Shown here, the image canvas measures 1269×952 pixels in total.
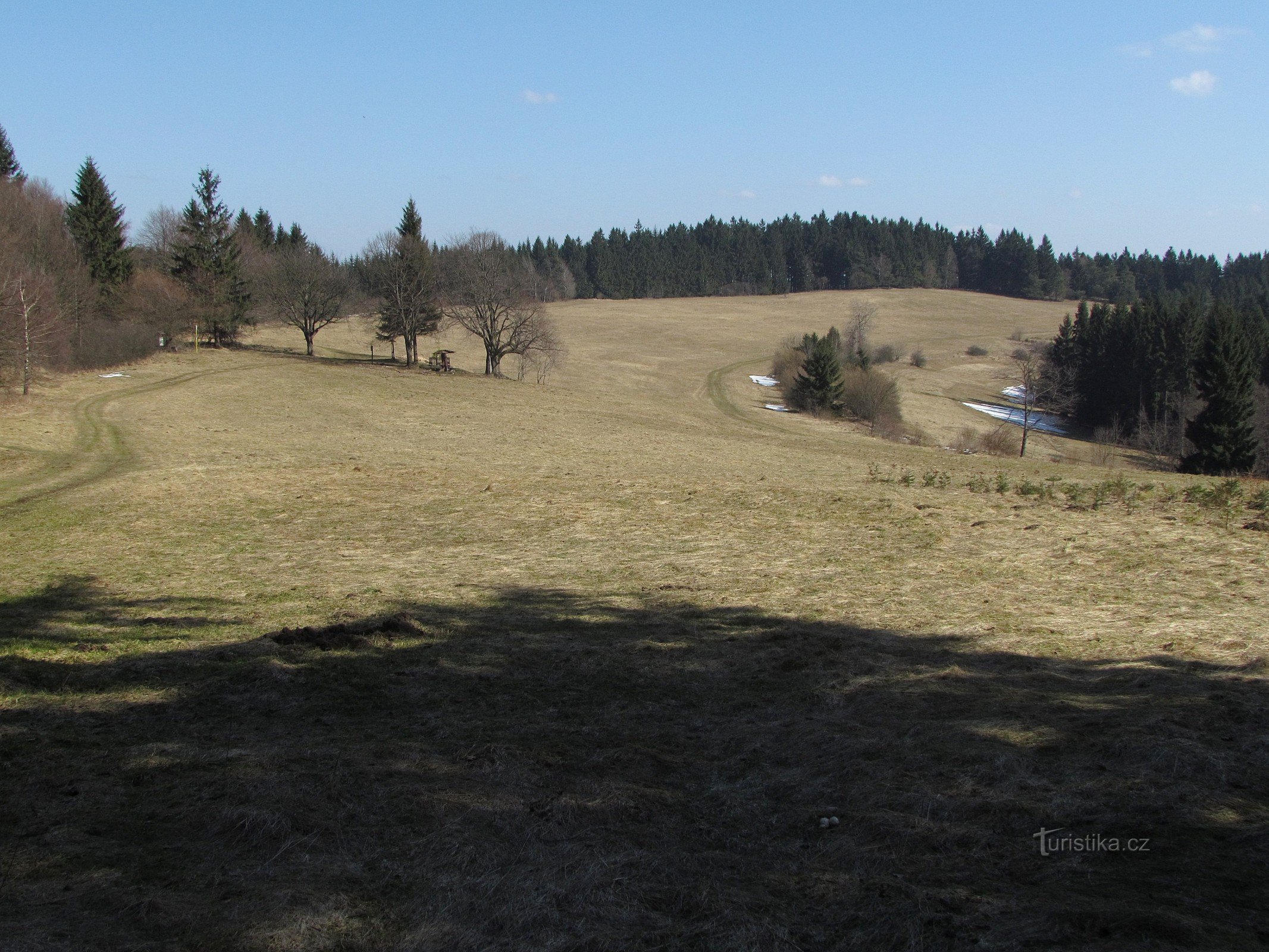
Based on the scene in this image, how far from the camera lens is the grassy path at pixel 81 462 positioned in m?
19.8

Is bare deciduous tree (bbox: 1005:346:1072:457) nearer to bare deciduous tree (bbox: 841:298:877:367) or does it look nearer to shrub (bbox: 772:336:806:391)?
bare deciduous tree (bbox: 841:298:877:367)

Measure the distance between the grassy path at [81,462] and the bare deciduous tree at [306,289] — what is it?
2552 cm

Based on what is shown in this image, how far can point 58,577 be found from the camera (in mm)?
12172

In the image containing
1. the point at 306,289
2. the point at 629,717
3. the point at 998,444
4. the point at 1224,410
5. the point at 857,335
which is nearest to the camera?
the point at 629,717

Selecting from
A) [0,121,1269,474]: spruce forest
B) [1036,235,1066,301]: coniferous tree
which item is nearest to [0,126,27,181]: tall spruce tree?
[0,121,1269,474]: spruce forest

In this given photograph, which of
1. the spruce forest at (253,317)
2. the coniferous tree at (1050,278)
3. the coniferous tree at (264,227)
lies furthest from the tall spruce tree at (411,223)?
the coniferous tree at (1050,278)

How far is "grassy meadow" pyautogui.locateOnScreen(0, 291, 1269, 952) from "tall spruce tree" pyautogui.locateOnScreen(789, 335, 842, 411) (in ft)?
156

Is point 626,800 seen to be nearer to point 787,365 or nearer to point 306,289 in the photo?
point 306,289

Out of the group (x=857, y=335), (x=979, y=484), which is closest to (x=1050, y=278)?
(x=857, y=335)

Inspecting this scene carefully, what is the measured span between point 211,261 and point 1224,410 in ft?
218

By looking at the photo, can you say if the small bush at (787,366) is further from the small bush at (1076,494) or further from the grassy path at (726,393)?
the small bush at (1076,494)

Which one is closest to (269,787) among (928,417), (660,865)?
(660,865)

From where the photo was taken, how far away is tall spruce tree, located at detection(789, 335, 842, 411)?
67000 mm

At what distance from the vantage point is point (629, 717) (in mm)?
7457
